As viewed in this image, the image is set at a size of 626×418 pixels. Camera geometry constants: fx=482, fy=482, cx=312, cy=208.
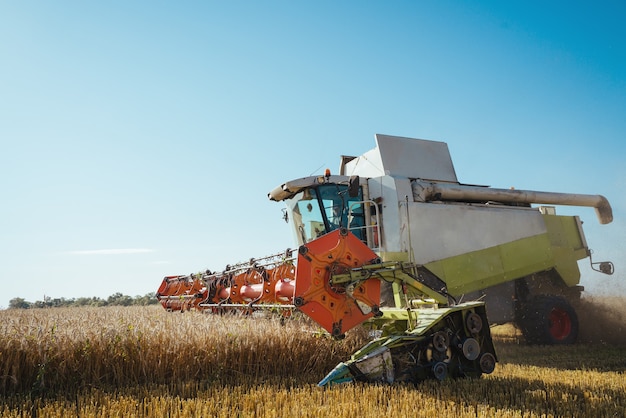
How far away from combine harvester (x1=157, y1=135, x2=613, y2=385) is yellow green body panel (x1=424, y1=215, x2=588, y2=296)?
0.06ft

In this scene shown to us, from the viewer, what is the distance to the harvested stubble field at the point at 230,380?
3023mm

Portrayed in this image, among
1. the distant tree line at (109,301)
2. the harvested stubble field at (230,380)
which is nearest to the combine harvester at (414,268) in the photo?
the harvested stubble field at (230,380)

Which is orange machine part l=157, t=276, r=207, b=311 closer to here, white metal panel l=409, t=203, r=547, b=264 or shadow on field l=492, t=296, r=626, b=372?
white metal panel l=409, t=203, r=547, b=264

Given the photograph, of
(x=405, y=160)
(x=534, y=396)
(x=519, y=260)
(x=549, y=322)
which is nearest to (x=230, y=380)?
(x=534, y=396)

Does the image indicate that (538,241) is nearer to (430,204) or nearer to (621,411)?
(430,204)

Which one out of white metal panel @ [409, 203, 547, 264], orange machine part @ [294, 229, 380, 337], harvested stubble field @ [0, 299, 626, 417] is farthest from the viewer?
white metal panel @ [409, 203, 547, 264]

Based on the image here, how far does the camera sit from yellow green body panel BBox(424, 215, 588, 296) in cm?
671

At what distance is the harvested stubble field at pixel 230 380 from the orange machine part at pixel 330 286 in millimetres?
559

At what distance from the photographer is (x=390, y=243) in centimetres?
627

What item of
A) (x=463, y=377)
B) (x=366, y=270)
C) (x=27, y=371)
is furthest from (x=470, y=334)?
(x=27, y=371)

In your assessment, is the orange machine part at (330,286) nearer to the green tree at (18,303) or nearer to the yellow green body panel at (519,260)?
the yellow green body panel at (519,260)

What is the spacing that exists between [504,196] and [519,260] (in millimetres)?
1070

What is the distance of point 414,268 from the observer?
6109 mm

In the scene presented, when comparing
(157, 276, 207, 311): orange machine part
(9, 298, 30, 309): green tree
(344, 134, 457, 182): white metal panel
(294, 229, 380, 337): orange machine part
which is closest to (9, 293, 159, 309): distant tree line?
(9, 298, 30, 309): green tree
